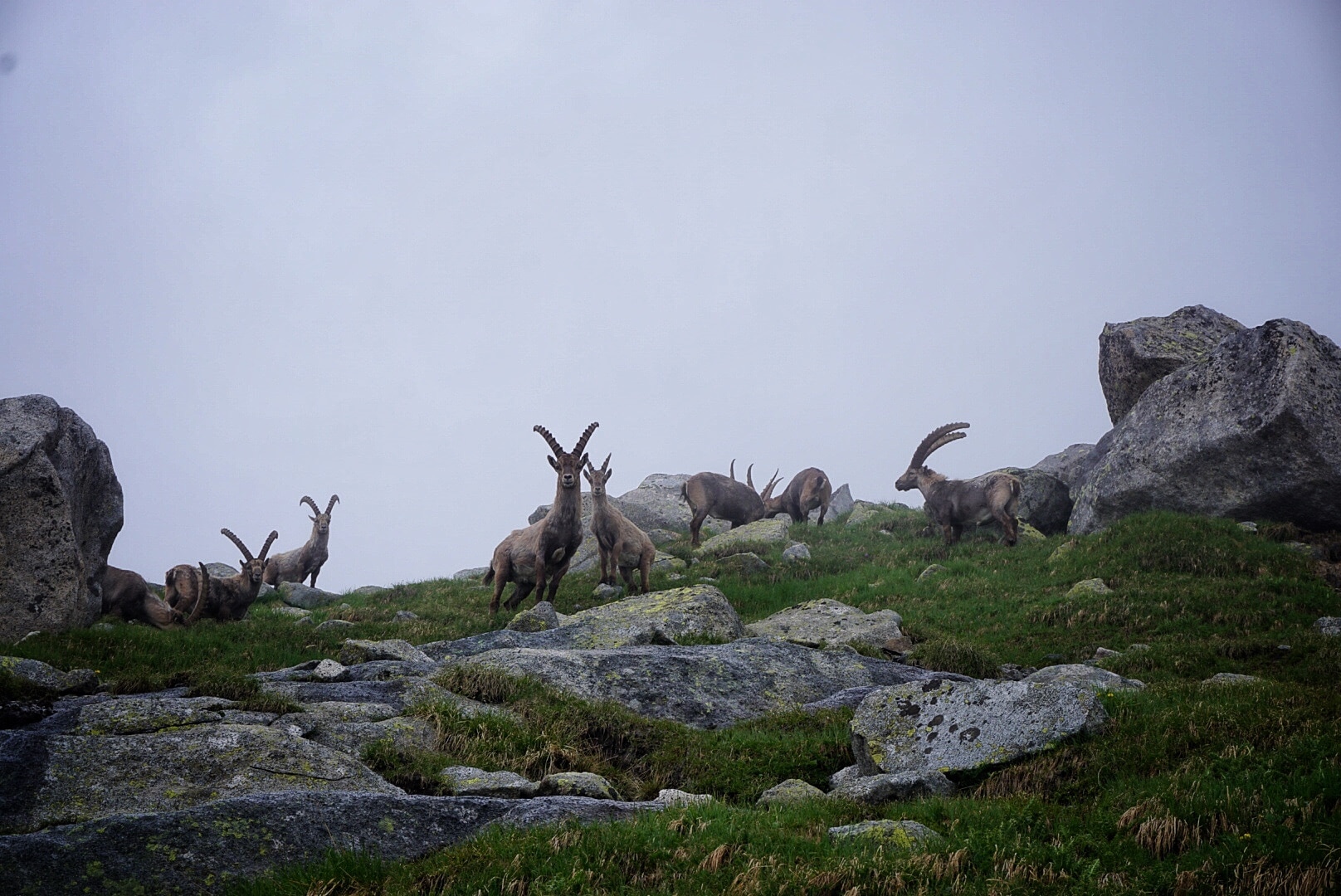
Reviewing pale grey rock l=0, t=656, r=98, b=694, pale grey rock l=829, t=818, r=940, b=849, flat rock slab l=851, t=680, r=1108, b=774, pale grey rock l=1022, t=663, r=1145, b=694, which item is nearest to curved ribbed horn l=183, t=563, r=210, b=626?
pale grey rock l=0, t=656, r=98, b=694

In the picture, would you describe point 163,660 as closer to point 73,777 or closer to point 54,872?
point 73,777

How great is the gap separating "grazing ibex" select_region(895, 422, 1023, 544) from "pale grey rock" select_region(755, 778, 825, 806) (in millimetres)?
18425

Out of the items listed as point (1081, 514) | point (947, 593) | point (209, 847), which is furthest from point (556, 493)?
point (209, 847)

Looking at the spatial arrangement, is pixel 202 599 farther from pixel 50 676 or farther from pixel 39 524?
pixel 50 676

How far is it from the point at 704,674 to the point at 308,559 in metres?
26.8

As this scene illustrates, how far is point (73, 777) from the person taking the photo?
7.04 m

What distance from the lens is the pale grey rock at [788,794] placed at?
819 centimetres

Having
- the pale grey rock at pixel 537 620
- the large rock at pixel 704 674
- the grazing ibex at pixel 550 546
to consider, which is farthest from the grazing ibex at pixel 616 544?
the large rock at pixel 704 674

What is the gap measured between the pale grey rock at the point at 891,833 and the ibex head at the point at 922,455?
82.4ft

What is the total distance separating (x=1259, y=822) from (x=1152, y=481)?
1858 centimetres

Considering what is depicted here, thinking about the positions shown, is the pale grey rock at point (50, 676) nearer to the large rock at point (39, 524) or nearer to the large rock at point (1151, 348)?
the large rock at point (39, 524)

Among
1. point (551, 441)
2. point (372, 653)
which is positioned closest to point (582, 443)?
point (551, 441)

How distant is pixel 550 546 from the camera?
72.3 feet

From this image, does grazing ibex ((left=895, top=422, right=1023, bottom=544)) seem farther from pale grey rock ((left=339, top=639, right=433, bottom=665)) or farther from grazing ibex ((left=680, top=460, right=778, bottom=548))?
pale grey rock ((left=339, top=639, right=433, bottom=665))
